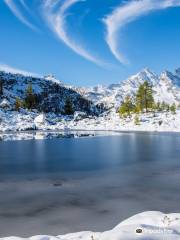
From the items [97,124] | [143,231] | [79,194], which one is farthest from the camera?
[97,124]

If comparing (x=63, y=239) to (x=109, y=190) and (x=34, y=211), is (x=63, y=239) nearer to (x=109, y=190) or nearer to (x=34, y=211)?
(x=34, y=211)

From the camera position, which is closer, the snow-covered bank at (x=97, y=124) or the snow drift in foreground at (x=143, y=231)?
the snow drift in foreground at (x=143, y=231)

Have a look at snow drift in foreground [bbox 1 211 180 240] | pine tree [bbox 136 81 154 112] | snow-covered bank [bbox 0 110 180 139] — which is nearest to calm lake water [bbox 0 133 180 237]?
snow drift in foreground [bbox 1 211 180 240]

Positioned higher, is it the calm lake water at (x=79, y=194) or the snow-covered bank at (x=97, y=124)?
the snow-covered bank at (x=97, y=124)

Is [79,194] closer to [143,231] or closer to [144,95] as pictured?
[143,231]

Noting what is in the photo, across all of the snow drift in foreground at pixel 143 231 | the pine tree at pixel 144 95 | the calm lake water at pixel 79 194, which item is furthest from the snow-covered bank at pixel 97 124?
the snow drift in foreground at pixel 143 231

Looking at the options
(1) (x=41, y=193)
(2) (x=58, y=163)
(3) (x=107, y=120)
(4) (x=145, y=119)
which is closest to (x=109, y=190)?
(1) (x=41, y=193)

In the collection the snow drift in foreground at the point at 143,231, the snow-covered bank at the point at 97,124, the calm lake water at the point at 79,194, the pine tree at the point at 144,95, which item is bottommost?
the calm lake water at the point at 79,194

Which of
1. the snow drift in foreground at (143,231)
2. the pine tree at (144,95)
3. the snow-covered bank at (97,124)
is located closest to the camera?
the snow drift in foreground at (143,231)

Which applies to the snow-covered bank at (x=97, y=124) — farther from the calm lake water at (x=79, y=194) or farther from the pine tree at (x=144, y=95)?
the calm lake water at (x=79, y=194)

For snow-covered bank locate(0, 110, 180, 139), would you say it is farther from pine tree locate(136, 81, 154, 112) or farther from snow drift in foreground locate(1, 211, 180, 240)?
snow drift in foreground locate(1, 211, 180, 240)

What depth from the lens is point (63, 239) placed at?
31.6 ft

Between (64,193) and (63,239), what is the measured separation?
7896mm

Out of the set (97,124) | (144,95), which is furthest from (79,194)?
(144,95)
